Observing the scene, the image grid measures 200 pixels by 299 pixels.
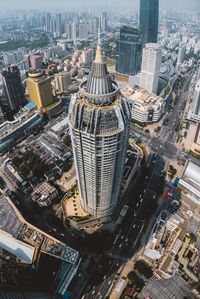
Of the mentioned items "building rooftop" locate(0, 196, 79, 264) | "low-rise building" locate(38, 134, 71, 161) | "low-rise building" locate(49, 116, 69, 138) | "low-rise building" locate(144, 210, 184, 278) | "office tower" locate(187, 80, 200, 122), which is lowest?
"low-rise building" locate(144, 210, 184, 278)

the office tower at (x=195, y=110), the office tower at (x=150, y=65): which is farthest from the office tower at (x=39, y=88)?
the office tower at (x=195, y=110)

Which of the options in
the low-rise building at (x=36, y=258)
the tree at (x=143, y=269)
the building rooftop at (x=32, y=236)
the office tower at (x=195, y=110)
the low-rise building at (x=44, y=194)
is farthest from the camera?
the office tower at (x=195, y=110)

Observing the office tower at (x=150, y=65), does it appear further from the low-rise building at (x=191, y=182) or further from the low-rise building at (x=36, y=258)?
the low-rise building at (x=36, y=258)

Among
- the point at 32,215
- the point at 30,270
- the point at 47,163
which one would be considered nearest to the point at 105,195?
the point at 30,270

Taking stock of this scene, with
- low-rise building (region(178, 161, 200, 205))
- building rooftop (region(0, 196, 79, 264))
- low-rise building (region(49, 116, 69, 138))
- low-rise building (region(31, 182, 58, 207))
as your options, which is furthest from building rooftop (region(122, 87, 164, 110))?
building rooftop (region(0, 196, 79, 264))

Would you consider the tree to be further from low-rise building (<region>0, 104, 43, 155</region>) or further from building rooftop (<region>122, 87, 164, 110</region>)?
building rooftop (<region>122, 87, 164, 110</region>)

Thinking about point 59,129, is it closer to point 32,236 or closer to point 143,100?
point 143,100
